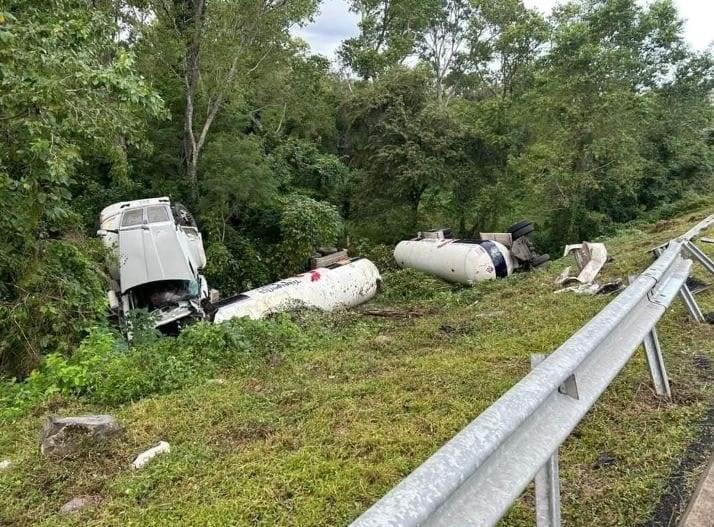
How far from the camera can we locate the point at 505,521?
1812 mm

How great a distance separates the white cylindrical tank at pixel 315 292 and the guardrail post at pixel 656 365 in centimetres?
635

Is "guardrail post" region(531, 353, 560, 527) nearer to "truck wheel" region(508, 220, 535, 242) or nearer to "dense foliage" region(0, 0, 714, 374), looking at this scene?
"dense foliage" region(0, 0, 714, 374)

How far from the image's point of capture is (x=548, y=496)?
4.42ft

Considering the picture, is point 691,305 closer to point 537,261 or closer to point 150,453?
point 150,453

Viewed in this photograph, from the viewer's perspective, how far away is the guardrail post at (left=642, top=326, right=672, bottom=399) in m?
2.43

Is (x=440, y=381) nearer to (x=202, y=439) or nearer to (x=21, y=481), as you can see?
(x=202, y=439)

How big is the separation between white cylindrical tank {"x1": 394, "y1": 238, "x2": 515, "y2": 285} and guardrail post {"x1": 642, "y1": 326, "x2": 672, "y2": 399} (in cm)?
805

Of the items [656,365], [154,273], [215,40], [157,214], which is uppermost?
[215,40]

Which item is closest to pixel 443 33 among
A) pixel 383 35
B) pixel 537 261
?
pixel 383 35

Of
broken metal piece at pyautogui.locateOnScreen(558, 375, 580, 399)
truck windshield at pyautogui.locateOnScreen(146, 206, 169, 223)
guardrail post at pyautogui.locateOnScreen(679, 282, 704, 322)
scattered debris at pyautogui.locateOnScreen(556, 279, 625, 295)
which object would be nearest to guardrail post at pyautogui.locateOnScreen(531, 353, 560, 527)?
broken metal piece at pyautogui.locateOnScreen(558, 375, 580, 399)

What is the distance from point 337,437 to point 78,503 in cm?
123

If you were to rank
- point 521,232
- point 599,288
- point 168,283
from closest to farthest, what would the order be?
point 599,288
point 168,283
point 521,232

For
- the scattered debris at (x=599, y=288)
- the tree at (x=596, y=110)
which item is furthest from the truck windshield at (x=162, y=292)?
the tree at (x=596, y=110)

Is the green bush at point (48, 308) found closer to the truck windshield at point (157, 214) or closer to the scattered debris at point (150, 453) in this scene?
the scattered debris at point (150, 453)
